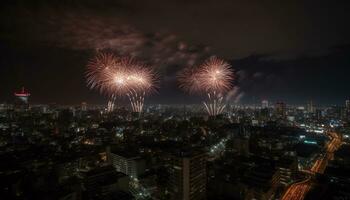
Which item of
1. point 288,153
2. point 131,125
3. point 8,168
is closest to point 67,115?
point 131,125

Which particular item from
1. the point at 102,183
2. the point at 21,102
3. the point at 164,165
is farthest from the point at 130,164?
the point at 21,102

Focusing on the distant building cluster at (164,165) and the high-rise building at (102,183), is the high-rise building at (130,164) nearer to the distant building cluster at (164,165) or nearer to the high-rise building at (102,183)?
the distant building cluster at (164,165)

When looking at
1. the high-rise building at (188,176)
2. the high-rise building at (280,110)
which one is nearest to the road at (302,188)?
the high-rise building at (188,176)

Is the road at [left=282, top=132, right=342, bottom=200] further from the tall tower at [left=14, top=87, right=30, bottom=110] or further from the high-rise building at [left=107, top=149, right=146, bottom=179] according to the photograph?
the tall tower at [left=14, top=87, right=30, bottom=110]

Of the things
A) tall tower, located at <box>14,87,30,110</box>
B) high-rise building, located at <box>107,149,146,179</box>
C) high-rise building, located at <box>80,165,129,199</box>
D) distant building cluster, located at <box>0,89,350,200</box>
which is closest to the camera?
distant building cluster, located at <box>0,89,350,200</box>

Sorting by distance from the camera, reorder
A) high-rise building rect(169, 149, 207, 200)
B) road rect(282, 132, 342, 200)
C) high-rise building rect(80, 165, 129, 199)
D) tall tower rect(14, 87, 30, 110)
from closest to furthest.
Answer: high-rise building rect(169, 149, 207, 200)
high-rise building rect(80, 165, 129, 199)
road rect(282, 132, 342, 200)
tall tower rect(14, 87, 30, 110)

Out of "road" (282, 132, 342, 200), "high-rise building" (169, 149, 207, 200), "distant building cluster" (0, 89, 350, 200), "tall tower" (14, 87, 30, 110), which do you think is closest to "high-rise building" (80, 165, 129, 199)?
"distant building cluster" (0, 89, 350, 200)

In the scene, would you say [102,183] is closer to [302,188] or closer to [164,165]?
[164,165]

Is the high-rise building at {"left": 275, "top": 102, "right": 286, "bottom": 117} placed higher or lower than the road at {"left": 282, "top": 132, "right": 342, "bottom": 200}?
higher
